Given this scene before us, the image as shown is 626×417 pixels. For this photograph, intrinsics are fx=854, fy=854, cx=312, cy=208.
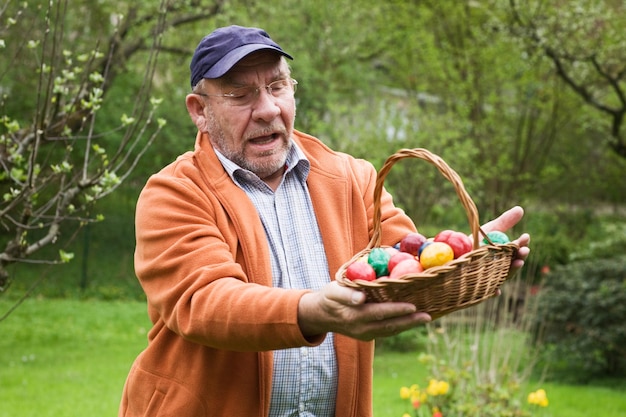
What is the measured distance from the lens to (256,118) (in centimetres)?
276

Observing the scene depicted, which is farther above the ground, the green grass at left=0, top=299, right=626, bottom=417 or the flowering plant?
the flowering plant

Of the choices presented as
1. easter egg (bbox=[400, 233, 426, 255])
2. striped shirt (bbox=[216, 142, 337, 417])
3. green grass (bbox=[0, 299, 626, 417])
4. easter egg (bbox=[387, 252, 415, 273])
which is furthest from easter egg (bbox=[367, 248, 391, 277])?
green grass (bbox=[0, 299, 626, 417])

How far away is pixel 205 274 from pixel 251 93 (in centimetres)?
69

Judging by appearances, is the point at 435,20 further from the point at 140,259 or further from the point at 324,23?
the point at 140,259

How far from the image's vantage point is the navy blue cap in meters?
2.69

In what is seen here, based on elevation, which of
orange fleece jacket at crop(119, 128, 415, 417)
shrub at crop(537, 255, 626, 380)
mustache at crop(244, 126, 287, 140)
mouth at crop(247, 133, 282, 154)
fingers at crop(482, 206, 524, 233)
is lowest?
shrub at crop(537, 255, 626, 380)

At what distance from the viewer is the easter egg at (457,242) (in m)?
2.38

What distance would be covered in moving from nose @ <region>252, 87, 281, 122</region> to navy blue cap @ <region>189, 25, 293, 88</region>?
14 centimetres

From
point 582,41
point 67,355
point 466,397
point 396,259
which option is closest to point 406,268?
point 396,259

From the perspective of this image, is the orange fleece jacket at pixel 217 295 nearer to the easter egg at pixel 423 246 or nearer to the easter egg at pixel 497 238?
the easter egg at pixel 423 246

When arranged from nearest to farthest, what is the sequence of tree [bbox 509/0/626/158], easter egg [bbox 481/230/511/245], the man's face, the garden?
easter egg [bbox 481/230/511/245] < the man's face < the garden < tree [bbox 509/0/626/158]

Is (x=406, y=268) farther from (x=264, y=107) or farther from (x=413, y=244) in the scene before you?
(x=264, y=107)

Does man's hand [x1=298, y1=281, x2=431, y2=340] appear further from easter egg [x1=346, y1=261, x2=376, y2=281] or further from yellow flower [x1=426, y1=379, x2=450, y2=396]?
yellow flower [x1=426, y1=379, x2=450, y2=396]

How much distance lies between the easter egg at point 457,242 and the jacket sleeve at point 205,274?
1.47 feet
